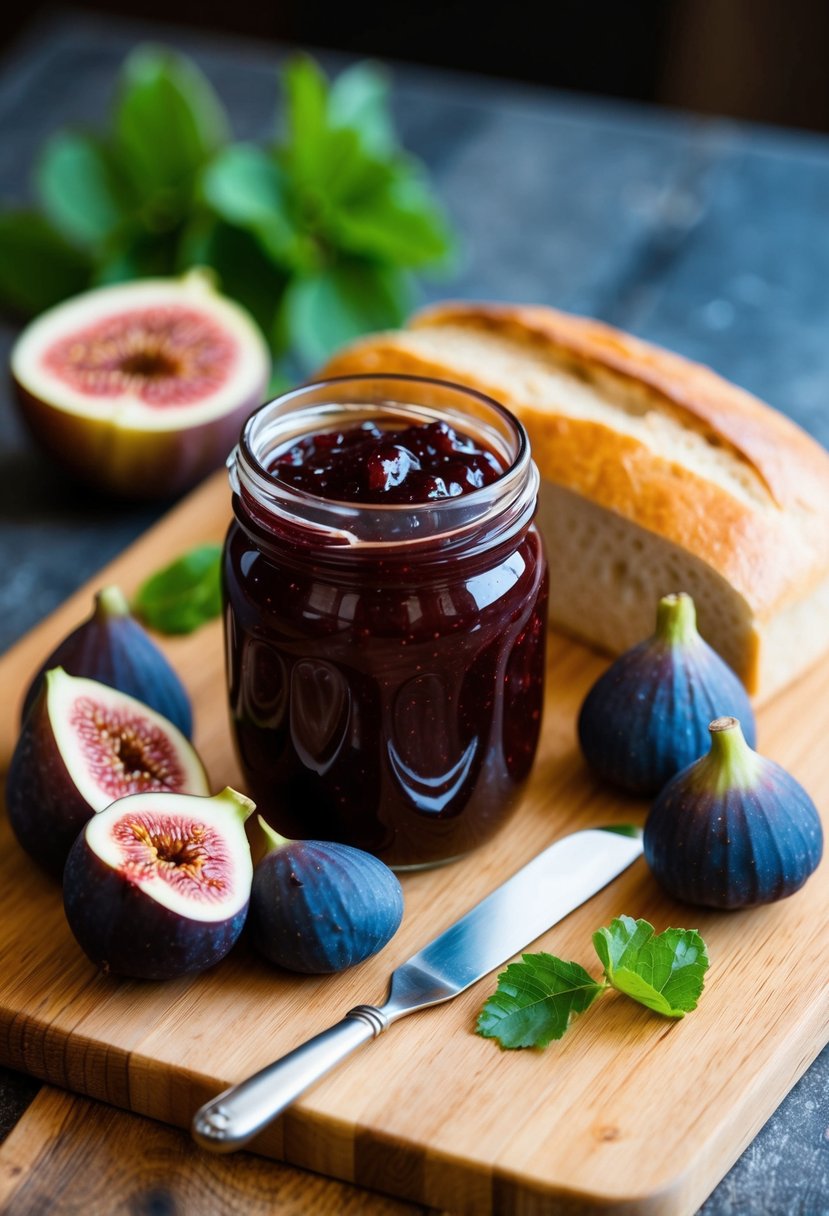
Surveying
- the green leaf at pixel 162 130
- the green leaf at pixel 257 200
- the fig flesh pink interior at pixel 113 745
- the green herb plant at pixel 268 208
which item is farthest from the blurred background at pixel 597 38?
the fig flesh pink interior at pixel 113 745

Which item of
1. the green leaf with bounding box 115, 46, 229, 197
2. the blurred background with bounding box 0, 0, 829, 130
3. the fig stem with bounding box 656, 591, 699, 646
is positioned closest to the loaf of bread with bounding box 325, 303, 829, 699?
the fig stem with bounding box 656, 591, 699, 646

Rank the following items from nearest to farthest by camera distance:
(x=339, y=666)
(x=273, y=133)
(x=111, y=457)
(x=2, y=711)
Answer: (x=339, y=666), (x=2, y=711), (x=111, y=457), (x=273, y=133)

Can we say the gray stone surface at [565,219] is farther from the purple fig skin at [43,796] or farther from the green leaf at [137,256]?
the purple fig skin at [43,796]

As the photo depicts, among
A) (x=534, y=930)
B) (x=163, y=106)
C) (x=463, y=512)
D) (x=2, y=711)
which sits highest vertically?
(x=463, y=512)

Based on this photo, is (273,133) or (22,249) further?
(273,133)

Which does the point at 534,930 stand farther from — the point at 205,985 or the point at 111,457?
the point at 111,457

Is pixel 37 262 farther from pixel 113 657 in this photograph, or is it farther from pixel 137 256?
pixel 113 657

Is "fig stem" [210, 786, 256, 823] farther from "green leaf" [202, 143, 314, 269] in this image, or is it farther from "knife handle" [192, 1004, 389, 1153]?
"green leaf" [202, 143, 314, 269]

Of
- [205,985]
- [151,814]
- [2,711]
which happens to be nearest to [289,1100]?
[205,985]
